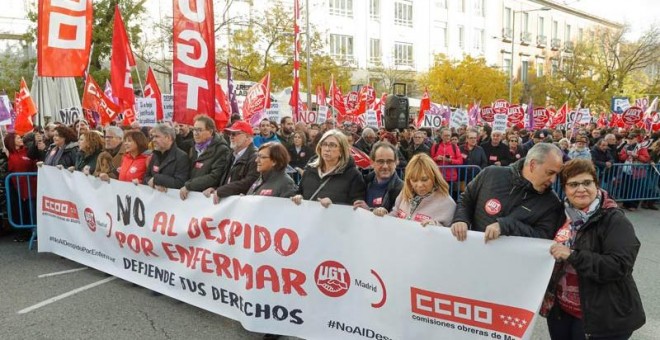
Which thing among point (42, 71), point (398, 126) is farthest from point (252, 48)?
point (42, 71)

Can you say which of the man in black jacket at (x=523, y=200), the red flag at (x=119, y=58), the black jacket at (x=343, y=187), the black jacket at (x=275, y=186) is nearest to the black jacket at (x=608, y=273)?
the man in black jacket at (x=523, y=200)

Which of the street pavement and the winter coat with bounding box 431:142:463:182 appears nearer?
the street pavement

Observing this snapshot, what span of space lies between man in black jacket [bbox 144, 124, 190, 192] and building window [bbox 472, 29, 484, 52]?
54.4 meters

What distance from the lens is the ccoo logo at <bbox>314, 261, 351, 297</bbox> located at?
3.85 metres

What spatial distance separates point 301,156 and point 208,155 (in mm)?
4346

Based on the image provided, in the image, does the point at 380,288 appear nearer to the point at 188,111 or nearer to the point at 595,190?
the point at 595,190

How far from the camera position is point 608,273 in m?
2.68

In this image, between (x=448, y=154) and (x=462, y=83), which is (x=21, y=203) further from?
(x=462, y=83)

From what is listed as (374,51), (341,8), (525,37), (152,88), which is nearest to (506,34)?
(525,37)

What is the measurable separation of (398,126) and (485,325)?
9.77 m

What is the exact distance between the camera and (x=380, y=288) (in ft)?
12.0

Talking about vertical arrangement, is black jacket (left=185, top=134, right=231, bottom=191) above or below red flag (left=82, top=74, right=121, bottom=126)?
below

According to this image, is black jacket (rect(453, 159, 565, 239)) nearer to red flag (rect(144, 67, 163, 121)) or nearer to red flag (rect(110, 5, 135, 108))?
red flag (rect(110, 5, 135, 108))

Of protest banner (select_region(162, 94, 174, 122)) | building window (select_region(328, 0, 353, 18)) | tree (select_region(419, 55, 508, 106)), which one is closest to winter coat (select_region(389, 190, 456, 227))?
protest banner (select_region(162, 94, 174, 122))
